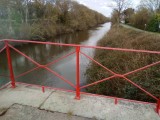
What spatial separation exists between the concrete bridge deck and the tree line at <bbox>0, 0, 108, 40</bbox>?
1274 centimetres

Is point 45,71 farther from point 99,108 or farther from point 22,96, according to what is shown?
point 99,108

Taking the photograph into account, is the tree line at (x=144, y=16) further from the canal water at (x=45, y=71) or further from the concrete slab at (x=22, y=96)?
the concrete slab at (x=22, y=96)

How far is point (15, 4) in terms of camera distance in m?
16.5

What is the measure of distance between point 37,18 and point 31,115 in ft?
69.0

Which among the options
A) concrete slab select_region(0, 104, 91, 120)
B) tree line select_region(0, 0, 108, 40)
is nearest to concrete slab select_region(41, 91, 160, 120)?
concrete slab select_region(0, 104, 91, 120)

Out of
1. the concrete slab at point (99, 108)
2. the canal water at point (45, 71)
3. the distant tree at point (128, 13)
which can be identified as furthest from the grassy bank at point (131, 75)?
the distant tree at point (128, 13)

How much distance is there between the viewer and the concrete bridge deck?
2.57 metres

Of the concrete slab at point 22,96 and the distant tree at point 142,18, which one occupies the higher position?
the distant tree at point 142,18

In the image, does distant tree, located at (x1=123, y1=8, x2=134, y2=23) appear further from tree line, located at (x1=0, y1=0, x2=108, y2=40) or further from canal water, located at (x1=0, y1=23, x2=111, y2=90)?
canal water, located at (x1=0, y1=23, x2=111, y2=90)

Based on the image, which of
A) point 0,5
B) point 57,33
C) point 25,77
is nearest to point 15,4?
point 0,5

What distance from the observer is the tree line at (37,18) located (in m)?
15.4

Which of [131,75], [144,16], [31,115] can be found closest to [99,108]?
[31,115]

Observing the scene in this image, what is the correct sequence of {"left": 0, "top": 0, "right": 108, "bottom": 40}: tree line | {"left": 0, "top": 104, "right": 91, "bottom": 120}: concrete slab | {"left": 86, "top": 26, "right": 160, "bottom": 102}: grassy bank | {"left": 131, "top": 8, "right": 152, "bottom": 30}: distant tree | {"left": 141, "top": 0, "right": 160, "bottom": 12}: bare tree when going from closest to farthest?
{"left": 0, "top": 104, "right": 91, "bottom": 120}: concrete slab, {"left": 86, "top": 26, "right": 160, "bottom": 102}: grassy bank, {"left": 0, "top": 0, "right": 108, "bottom": 40}: tree line, {"left": 131, "top": 8, "right": 152, "bottom": 30}: distant tree, {"left": 141, "top": 0, "right": 160, "bottom": 12}: bare tree

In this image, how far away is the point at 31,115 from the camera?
2584mm
